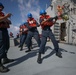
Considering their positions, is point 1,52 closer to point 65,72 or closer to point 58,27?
point 65,72

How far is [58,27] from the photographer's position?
13.6 metres

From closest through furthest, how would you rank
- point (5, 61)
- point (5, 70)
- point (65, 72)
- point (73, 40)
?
point (65, 72)
point (5, 70)
point (5, 61)
point (73, 40)

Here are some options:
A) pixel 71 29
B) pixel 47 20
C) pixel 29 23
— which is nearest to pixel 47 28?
pixel 47 20

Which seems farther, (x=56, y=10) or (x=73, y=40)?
(x=56, y=10)

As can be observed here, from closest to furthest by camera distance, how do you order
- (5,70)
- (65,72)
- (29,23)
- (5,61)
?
(65,72) → (5,70) → (5,61) → (29,23)

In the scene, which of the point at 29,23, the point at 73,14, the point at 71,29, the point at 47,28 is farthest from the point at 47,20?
the point at 73,14

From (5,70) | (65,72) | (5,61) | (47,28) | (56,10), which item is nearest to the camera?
(65,72)

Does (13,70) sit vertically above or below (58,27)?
below

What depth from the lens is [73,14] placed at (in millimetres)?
13609

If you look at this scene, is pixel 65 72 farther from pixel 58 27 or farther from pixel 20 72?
pixel 58 27

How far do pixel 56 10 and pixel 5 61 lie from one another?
10.3 meters

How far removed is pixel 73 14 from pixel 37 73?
36.8 feet

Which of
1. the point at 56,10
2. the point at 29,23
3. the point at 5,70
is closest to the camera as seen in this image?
the point at 5,70

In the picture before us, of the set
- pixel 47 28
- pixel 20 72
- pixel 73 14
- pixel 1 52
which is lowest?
pixel 20 72
